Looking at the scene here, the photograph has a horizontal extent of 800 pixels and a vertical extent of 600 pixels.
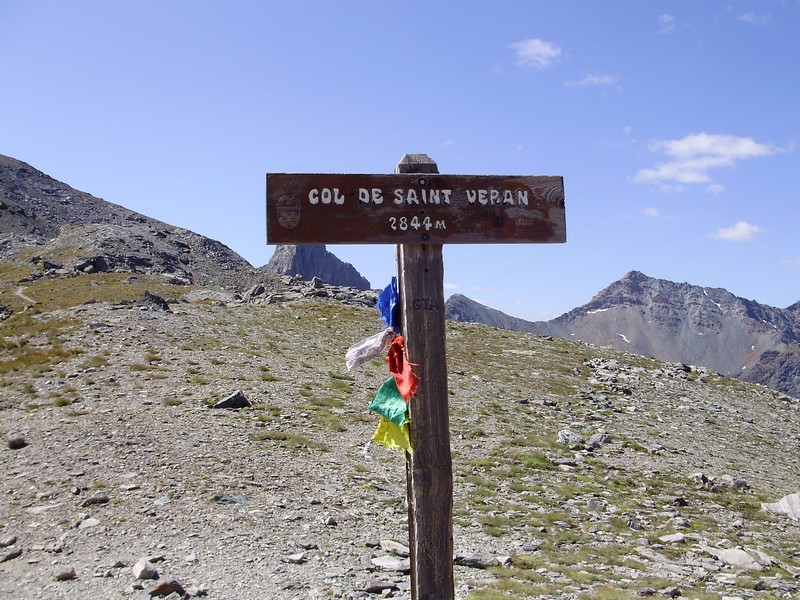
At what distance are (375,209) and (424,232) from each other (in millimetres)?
404

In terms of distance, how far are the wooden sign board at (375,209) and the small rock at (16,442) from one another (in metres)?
13.3

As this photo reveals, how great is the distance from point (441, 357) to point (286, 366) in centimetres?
2388

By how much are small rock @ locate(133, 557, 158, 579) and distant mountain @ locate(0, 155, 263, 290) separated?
62229mm

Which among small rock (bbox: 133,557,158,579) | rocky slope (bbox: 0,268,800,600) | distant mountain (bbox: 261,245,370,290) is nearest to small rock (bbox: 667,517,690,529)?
rocky slope (bbox: 0,268,800,600)

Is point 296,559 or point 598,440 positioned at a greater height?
point 296,559

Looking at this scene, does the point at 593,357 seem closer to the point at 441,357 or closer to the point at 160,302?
the point at 160,302

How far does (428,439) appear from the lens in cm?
465

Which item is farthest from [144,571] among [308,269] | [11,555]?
[308,269]

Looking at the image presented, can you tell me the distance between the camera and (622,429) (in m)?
23.5

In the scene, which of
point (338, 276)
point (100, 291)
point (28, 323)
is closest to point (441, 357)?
point (28, 323)

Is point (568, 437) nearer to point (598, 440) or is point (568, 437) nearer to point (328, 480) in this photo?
point (598, 440)

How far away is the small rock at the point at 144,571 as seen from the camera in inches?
344

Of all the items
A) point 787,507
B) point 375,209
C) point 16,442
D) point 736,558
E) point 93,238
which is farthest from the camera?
point 93,238

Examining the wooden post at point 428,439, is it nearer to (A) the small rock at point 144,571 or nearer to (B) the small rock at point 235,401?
(A) the small rock at point 144,571
